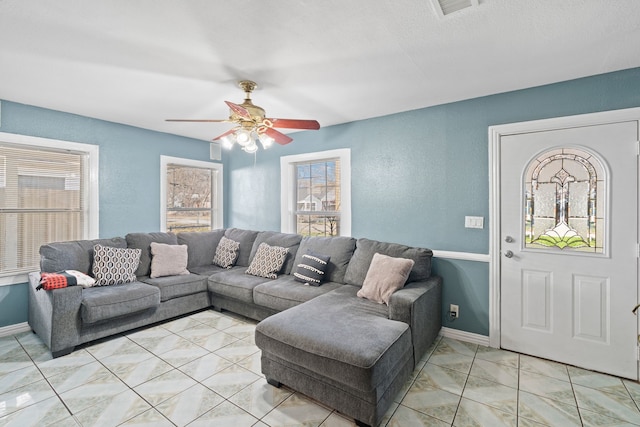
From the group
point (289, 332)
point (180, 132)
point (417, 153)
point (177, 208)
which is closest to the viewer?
point (289, 332)

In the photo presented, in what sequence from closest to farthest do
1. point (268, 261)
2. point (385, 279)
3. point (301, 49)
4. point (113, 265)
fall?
point (301, 49), point (385, 279), point (113, 265), point (268, 261)

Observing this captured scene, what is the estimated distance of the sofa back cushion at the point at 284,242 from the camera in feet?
12.5

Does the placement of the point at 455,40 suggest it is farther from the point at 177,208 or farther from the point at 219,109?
the point at 177,208

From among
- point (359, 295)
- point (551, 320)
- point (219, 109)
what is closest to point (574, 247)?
point (551, 320)

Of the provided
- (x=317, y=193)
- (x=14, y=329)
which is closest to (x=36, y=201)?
(x=14, y=329)

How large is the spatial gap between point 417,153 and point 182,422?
3130 mm

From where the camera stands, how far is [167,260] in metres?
3.75

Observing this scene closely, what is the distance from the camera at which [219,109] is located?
338 cm

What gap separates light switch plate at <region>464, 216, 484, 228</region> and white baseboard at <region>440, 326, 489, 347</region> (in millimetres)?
1077

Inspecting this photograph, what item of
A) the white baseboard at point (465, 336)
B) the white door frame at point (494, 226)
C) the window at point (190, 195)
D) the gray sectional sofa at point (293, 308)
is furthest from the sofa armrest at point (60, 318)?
the white door frame at point (494, 226)

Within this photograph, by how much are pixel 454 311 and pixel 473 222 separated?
93cm

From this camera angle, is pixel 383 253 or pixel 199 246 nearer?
pixel 383 253

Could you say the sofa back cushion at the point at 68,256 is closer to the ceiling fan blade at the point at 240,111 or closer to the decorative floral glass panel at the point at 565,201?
the ceiling fan blade at the point at 240,111

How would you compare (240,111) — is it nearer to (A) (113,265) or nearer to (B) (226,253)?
(A) (113,265)
